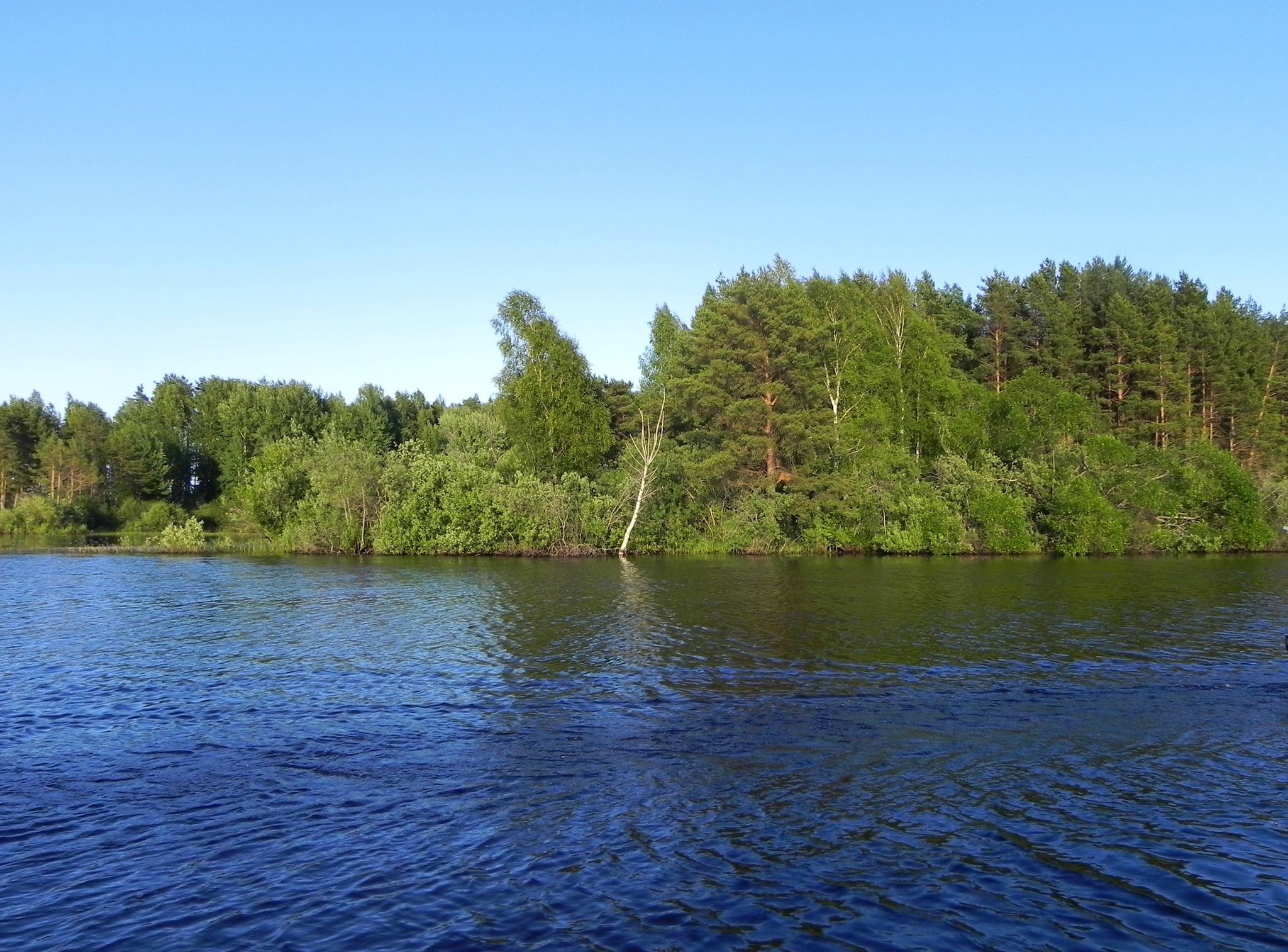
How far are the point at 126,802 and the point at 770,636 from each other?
18.7 m

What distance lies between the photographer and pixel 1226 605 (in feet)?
114

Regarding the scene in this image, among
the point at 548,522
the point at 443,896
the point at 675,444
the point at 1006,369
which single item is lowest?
the point at 443,896

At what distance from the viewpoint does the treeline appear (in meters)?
65.1

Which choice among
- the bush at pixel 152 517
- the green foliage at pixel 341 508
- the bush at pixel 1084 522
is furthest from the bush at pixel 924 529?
the bush at pixel 152 517

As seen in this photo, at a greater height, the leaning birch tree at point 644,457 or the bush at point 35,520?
the leaning birch tree at point 644,457

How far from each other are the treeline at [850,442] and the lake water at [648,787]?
113ft

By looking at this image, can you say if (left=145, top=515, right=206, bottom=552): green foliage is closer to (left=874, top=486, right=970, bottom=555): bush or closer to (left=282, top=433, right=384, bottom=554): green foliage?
(left=282, top=433, right=384, bottom=554): green foliage

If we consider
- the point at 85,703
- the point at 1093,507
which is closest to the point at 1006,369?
the point at 1093,507

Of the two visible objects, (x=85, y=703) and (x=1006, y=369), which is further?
(x=1006, y=369)

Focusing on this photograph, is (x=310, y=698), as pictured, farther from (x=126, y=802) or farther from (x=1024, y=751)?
(x=1024, y=751)

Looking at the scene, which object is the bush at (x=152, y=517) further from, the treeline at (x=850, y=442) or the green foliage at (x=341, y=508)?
the green foliage at (x=341, y=508)

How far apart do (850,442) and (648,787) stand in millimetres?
55621

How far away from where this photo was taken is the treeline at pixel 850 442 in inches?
2564

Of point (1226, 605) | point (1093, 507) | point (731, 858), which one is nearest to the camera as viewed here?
point (731, 858)
